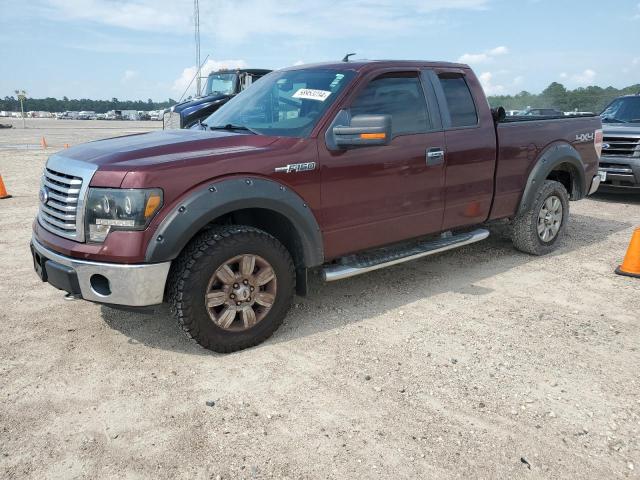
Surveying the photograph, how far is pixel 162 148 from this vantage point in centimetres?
335

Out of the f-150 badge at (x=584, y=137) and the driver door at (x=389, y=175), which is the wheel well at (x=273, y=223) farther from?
the f-150 badge at (x=584, y=137)

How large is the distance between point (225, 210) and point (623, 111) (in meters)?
9.37

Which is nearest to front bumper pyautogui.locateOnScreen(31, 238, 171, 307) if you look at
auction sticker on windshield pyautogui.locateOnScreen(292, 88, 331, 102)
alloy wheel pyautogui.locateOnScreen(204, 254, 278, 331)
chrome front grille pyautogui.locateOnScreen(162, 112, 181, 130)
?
alloy wheel pyautogui.locateOnScreen(204, 254, 278, 331)

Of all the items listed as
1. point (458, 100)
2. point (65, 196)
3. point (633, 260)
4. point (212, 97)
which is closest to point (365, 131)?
point (458, 100)

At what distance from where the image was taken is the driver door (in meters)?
3.80

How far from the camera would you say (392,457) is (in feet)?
8.09

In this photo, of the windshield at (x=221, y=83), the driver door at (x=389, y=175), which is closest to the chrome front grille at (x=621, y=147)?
the driver door at (x=389, y=175)

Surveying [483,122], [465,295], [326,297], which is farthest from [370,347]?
[483,122]

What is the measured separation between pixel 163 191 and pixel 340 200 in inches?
51.2

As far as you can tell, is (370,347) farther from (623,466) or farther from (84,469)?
(84,469)

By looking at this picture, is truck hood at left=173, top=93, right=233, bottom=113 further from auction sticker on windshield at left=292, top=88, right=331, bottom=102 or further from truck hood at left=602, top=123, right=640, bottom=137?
auction sticker on windshield at left=292, top=88, right=331, bottom=102

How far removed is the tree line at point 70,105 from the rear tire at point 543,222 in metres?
127

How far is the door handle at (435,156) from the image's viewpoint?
426cm

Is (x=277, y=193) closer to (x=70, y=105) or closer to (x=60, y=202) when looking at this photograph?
(x=60, y=202)
